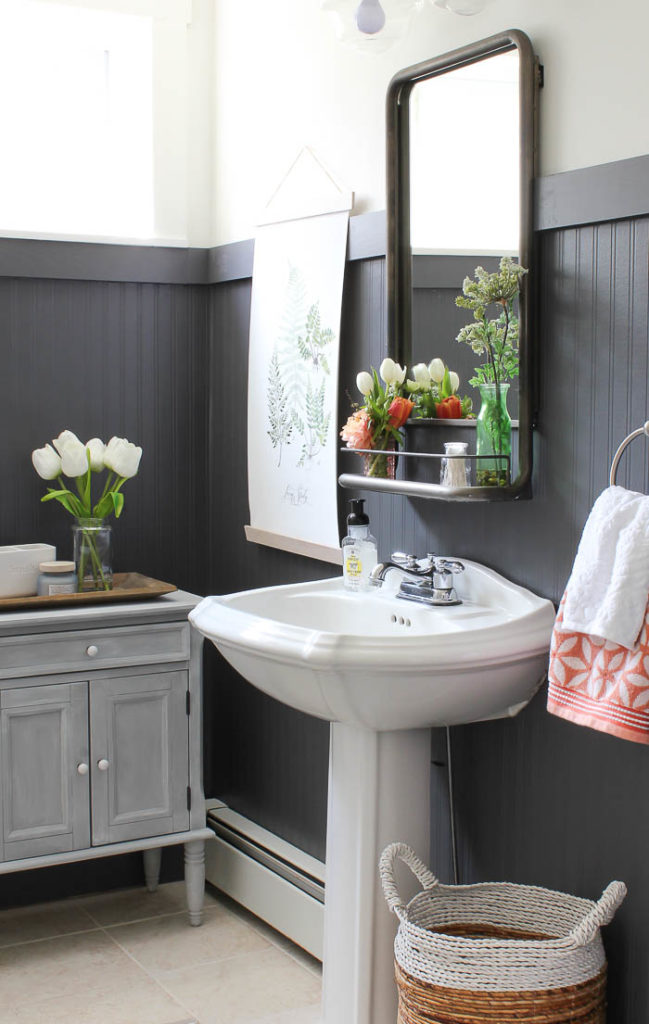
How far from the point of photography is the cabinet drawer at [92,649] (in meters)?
2.87

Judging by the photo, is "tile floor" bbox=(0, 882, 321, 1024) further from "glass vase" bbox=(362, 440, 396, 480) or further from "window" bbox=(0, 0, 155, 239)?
"window" bbox=(0, 0, 155, 239)

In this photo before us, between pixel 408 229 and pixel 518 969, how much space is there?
1.47m

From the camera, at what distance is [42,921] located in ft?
10.5

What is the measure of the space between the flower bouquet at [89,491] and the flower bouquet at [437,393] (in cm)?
96

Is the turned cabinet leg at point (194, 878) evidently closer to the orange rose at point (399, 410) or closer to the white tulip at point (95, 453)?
the white tulip at point (95, 453)

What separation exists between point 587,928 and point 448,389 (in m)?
1.05

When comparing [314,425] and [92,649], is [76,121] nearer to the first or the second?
[314,425]

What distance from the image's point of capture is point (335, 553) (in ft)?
9.39

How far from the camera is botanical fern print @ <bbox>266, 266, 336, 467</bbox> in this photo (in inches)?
114

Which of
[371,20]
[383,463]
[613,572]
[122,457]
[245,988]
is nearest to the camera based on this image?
[613,572]

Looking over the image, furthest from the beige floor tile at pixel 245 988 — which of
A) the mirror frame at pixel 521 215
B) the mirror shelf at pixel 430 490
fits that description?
the mirror frame at pixel 521 215

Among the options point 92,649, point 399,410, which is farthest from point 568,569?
point 92,649

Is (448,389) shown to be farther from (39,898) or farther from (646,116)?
(39,898)

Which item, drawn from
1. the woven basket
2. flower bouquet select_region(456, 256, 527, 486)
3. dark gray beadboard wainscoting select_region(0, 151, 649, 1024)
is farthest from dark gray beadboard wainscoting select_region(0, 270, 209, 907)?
the woven basket
